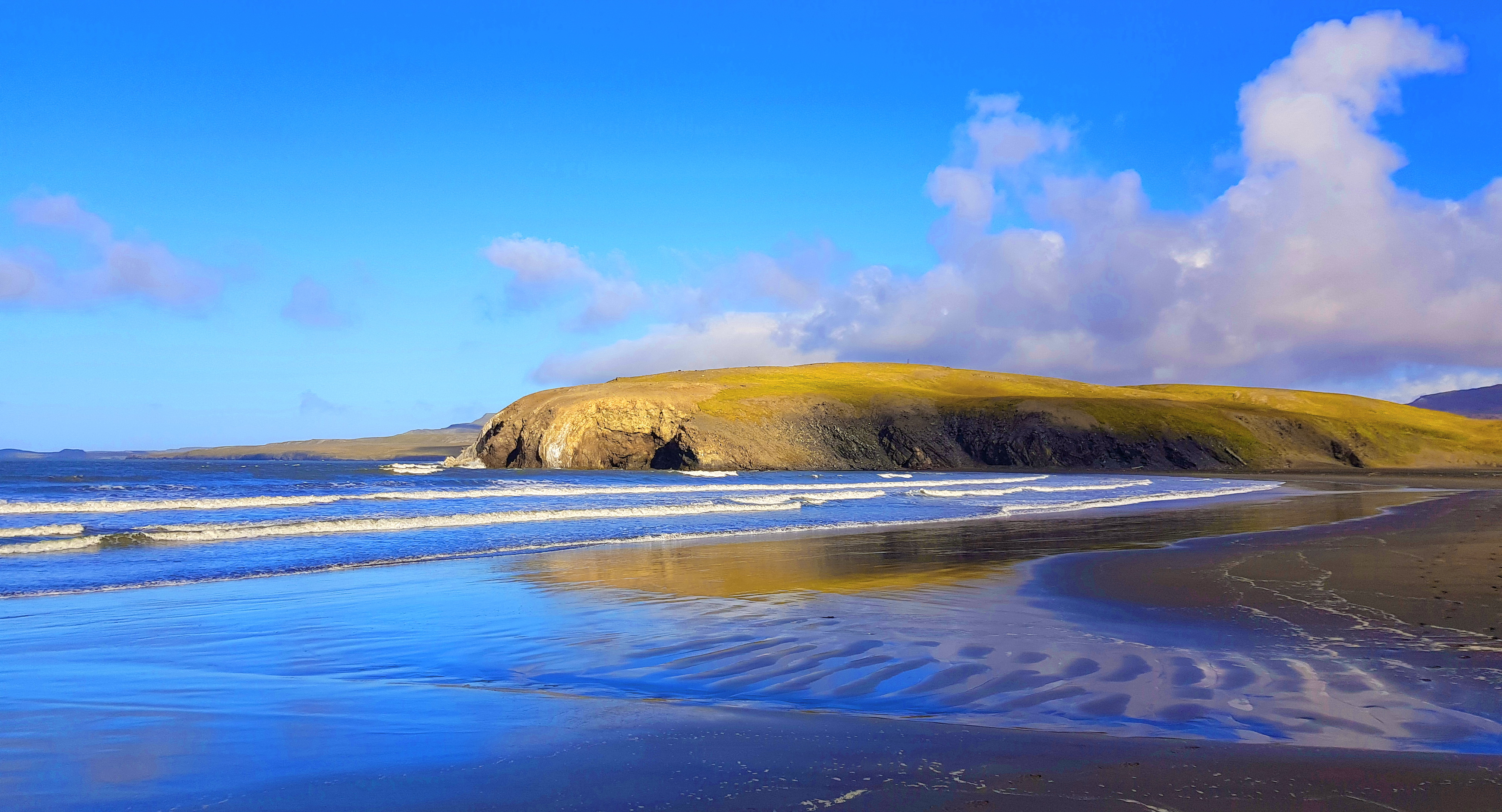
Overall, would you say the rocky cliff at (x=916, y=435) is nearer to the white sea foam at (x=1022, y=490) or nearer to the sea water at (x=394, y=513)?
the sea water at (x=394, y=513)

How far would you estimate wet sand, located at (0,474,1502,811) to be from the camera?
13.6 feet

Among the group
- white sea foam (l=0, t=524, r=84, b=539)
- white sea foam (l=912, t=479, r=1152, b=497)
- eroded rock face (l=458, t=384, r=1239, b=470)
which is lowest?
white sea foam (l=0, t=524, r=84, b=539)

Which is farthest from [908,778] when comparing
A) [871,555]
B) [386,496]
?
[386,496]

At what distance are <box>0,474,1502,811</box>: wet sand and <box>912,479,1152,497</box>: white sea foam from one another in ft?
84.3

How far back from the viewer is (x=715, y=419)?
83375 millimetres

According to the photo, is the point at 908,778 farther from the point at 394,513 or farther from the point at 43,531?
the point at 394,513

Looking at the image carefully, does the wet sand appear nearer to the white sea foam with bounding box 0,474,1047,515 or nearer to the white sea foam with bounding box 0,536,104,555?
the white sea foam with bounding box 0,536,104,555

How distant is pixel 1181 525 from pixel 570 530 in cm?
1590

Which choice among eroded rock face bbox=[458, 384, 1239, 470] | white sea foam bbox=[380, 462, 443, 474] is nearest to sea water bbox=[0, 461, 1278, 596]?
white sea foam bbox=[380, 462, 443, 474]

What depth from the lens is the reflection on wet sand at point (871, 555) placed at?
12.7 metres

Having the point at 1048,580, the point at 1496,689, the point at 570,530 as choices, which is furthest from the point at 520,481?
the point at 1496,689

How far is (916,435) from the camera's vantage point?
286 feet

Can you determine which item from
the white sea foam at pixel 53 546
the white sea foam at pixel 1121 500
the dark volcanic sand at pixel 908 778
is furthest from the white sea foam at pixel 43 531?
the white sea foam at pixel 1121 500

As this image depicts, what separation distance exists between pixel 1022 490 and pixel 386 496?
2997 centimetres
